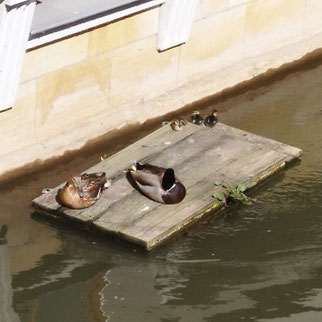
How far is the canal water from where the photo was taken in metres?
11.8

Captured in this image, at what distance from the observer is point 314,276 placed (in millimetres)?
12234

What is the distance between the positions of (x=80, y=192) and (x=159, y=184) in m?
0.87

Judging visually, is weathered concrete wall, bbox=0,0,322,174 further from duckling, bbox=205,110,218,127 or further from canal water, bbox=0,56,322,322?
duckling, bbox=205,110,218,127

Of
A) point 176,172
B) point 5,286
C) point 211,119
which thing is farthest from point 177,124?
point 5,286

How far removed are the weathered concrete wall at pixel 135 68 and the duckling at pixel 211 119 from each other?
0.77 m

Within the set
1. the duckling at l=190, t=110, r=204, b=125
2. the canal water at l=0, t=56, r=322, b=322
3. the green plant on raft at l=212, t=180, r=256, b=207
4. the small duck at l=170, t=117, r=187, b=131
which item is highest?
the duckling at l=190, t=110, r=204, b=125

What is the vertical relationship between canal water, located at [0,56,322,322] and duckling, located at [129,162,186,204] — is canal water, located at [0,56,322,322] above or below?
below

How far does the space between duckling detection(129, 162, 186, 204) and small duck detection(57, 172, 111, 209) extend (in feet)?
1.48

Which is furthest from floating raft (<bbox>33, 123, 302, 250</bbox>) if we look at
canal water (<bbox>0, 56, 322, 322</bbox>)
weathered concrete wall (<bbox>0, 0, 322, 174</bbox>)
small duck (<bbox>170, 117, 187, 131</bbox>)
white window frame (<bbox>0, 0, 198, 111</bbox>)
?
white window frame (<bbox>0, 0, 198, 111</bbox>)

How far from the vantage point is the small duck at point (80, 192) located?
1288 centimetres

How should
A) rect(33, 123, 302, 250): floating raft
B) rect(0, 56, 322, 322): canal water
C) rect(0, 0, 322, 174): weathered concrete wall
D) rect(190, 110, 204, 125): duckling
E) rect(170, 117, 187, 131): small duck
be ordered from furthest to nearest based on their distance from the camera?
rect(190, 110, 204, 125): duckling → rect(170, 117, 187, 131): small duck → rect(0, 0, 322, 174): weathered concrete wall → rect(33, 123, 302, 250): floating raft → rect(0, 56, 322, 322): canal water

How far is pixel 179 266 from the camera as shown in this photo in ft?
40.4

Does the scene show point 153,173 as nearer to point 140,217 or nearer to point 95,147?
point 140,217

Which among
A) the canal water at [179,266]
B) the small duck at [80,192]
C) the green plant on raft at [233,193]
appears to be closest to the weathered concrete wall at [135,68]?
the canal water at [179,266]
